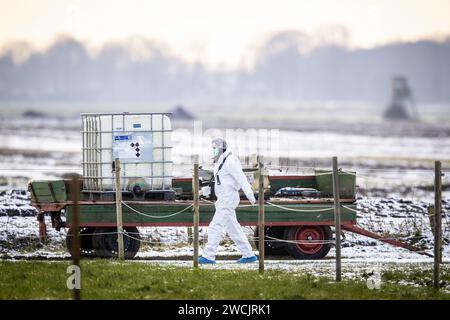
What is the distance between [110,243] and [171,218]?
3.66ft

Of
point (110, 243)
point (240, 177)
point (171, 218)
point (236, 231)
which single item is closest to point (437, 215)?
point (240, 177)

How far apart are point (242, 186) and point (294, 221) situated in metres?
2.09

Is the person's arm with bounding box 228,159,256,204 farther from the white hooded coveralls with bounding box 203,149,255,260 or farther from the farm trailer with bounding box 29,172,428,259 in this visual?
the farm trailer with bounding box 29,172,428,259

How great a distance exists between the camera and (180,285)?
13.4 m

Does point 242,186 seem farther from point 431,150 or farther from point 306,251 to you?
point 431,150

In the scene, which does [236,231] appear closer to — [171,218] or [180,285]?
[171,218]

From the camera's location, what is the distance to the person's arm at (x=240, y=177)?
16859 millimetres

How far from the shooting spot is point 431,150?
5897cm

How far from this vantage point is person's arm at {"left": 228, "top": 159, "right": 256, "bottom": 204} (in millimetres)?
16859

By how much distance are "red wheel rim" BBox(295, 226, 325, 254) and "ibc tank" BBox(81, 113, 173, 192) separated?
250 cm

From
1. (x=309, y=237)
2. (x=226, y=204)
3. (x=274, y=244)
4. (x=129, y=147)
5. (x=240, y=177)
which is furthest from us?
(x=274, y=244)

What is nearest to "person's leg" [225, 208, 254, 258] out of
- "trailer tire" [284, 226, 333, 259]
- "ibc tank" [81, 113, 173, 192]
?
"trailer tire" [284, 226, 333, 259]
